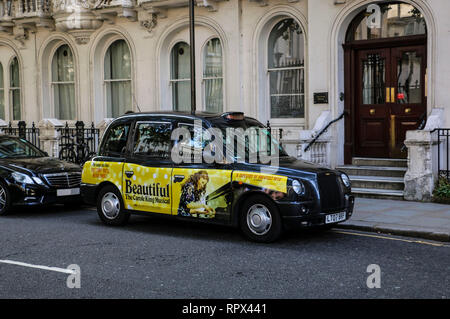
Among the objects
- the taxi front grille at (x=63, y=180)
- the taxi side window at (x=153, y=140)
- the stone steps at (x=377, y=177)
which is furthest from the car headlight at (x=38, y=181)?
the stone steps at (x=377, y=177)

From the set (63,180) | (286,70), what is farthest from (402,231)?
(286,70)

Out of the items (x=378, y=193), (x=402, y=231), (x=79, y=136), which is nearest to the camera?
(x=402, y=231)

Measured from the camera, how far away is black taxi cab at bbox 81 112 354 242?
835 cm

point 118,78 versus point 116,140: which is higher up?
point 118,78

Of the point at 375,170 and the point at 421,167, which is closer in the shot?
the point at 421,167

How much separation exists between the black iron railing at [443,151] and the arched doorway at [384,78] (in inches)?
30.7

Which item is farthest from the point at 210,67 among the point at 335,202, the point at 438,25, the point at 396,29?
the point at 335,202

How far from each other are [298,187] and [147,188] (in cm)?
253

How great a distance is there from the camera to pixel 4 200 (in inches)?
457

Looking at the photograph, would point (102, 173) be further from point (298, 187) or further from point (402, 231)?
point (402, 231)

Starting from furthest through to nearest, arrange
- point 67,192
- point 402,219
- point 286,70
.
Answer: point 286,70
point 67,192
point 402,219

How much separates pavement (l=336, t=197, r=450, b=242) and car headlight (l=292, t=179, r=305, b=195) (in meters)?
1.75

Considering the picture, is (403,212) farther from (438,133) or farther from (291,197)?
(291,197)

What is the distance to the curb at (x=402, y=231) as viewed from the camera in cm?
875
